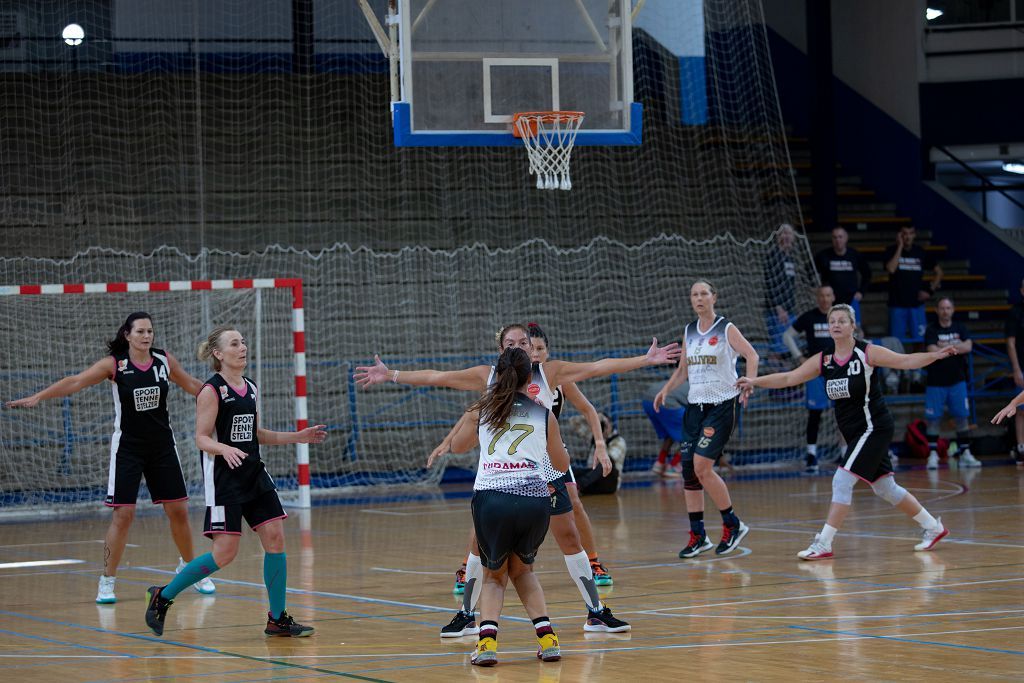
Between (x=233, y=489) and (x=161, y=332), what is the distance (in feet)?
35.1

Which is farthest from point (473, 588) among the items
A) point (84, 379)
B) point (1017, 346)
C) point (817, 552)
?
point (1017, 346)

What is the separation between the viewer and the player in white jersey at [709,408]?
11156mm

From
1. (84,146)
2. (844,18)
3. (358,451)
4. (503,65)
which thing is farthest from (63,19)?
(844,18)

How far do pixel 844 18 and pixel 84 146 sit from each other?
14.8m

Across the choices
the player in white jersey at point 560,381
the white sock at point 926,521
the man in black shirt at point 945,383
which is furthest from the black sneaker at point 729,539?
the man in black shirt at point 945,383

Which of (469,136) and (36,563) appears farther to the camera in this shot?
(469,136)

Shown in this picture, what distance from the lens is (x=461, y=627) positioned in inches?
303

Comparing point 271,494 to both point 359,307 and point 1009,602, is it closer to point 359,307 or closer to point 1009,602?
point 1009,602

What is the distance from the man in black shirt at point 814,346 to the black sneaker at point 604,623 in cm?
1190

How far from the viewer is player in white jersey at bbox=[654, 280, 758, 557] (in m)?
11.2

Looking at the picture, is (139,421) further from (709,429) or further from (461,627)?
(709,429)

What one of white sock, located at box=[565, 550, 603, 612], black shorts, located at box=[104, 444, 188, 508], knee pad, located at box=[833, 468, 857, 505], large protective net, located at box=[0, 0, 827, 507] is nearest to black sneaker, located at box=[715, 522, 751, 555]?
knee pad, located at box=[833, 468, 857, 505]

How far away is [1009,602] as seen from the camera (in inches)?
328

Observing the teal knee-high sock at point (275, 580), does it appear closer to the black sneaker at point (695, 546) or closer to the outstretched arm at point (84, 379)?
the outstretched arm at point (84, 379)
